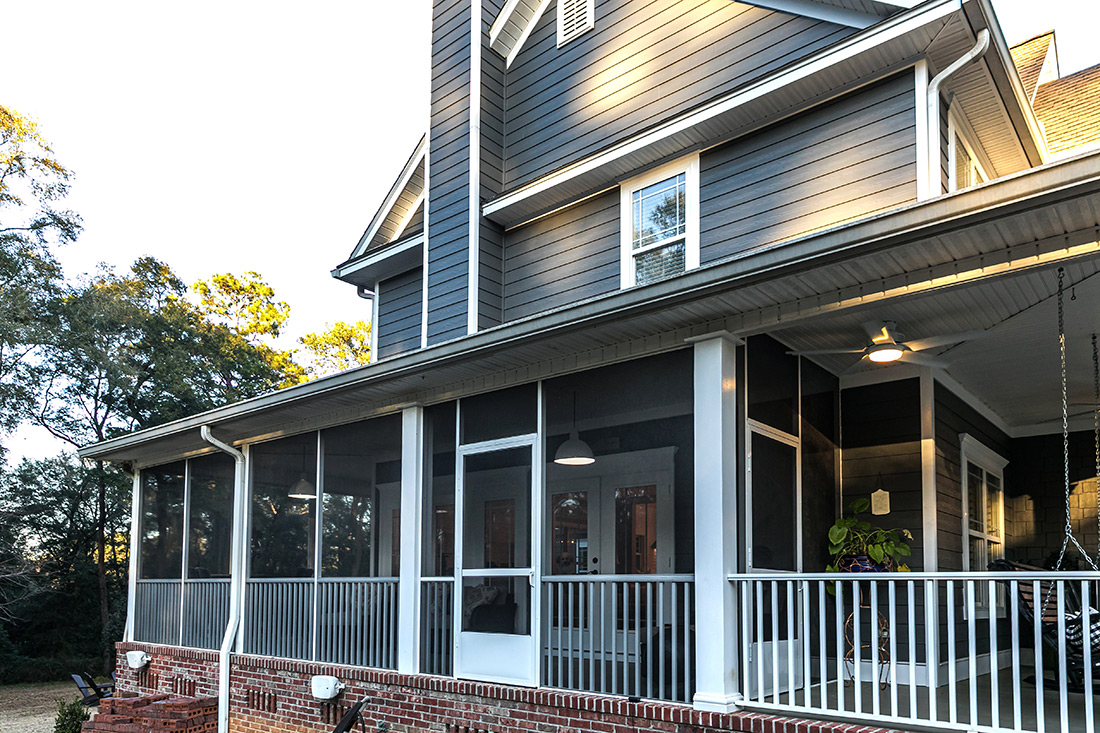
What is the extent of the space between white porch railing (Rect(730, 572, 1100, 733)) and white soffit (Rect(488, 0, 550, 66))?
725 cm

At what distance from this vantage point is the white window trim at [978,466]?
794 centimetres

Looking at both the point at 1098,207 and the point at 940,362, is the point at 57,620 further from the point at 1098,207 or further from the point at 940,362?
the point at 1098,207

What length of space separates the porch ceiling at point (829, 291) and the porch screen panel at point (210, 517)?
9.41 ft

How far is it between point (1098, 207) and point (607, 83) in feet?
20.9

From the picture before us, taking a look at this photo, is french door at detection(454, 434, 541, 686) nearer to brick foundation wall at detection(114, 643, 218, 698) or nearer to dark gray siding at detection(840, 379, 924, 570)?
dark gray siding at detection(840, 379, 924, 570)

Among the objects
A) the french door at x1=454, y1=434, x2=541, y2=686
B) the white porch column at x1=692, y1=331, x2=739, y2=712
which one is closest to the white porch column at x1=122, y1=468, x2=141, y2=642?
the french door at x1=454, y1=434, x2=541, y2=686

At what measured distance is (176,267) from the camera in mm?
24453

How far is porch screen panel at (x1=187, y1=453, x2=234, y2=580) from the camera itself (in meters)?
10.3

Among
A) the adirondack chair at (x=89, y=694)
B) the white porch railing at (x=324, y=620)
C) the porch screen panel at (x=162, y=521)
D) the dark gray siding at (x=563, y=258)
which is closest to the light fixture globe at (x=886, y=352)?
the dark gray siding at (x=563, y=258)

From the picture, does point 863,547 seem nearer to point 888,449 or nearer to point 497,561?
point 888,449

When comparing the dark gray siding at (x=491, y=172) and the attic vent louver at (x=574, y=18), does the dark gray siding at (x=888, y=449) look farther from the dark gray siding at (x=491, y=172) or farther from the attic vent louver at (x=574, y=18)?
the attic vent louver at (x=574, y=18)

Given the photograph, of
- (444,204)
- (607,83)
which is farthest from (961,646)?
(444,204)

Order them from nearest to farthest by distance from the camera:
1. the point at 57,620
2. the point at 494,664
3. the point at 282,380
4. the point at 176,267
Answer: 1. the point at 494,664
2. the point at 57,620
3. the point at 176,267
4. the point at 282,380

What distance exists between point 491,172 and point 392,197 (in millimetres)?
2292
